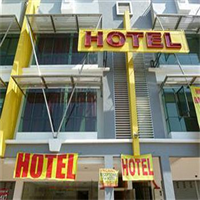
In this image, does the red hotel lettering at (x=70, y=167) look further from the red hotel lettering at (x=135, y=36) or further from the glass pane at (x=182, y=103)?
the red hotel lettering at (x=135, y=36)

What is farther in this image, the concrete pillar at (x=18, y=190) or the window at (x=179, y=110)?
the concrete pillar at (x=18, y=190)

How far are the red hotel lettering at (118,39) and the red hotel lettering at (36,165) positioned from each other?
5405 mm

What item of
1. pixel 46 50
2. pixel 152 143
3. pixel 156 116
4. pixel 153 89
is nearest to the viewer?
pixel 152 143

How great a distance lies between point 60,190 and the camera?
28.9 feet

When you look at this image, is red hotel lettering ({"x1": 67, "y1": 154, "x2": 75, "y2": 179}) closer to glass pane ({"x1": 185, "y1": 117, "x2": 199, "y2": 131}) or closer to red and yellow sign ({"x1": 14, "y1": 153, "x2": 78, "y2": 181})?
red and yellow sign ({"x1": 14, "y1": 153, "x2": 78, "y2": 181})

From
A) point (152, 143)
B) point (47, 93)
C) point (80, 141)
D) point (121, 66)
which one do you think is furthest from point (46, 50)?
point (152, 143)

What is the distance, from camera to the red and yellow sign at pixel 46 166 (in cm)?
652

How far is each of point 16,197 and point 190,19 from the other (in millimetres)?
11767

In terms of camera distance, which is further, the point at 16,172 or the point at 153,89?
the point at 153,89

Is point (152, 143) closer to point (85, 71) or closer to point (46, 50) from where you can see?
point (85, 71)

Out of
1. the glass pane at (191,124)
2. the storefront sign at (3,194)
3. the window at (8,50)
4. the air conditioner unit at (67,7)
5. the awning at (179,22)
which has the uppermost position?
the air conditioner unit at (67,7)

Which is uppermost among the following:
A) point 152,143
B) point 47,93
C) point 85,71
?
point 85,71

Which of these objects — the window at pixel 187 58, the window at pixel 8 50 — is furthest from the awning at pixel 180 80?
the window at pixel 8 50

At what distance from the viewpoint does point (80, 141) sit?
7074 millimetres
